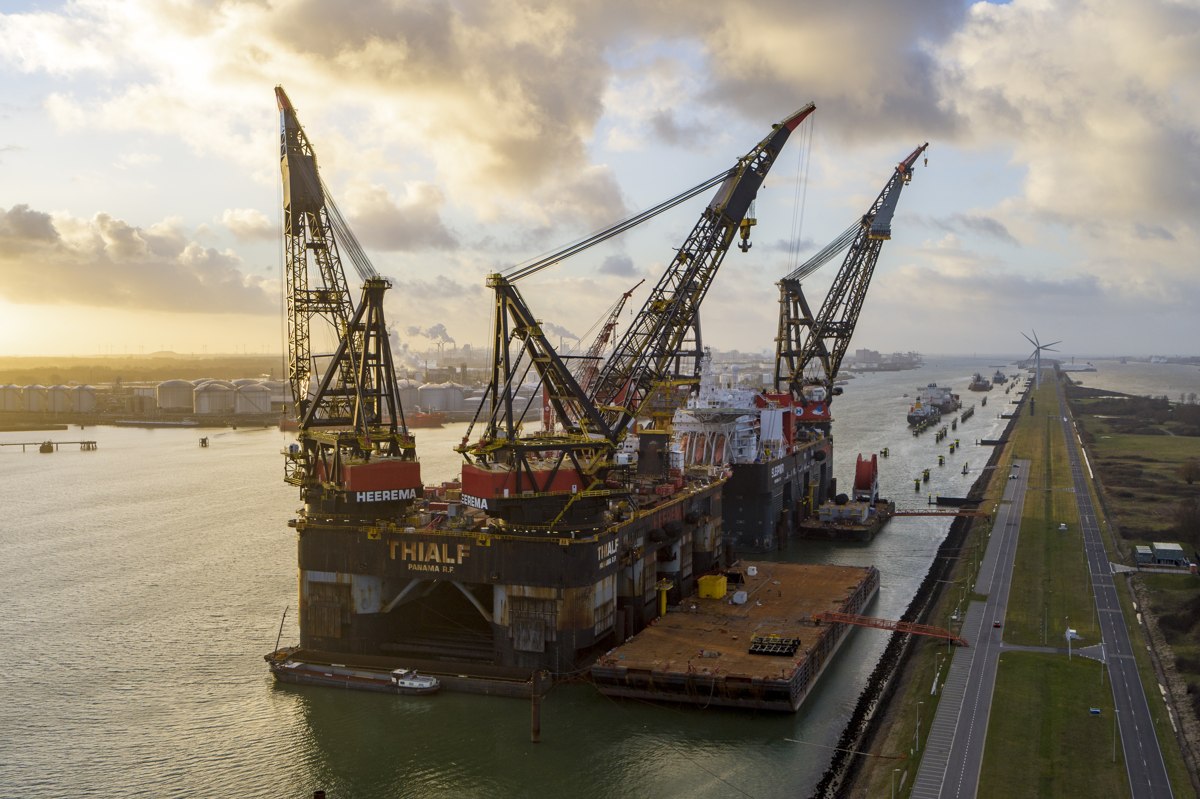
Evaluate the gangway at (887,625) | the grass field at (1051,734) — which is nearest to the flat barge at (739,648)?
the gangway at (887,625)

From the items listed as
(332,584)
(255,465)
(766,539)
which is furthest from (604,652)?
(255,465)

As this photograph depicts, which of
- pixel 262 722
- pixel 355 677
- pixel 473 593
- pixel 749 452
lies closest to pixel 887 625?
pixel 473 593

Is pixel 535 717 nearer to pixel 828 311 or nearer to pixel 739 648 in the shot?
pixel 739 648

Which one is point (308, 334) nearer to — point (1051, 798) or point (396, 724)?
point (396, 724)

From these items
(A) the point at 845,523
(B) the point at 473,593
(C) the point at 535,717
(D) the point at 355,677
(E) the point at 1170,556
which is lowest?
(C) the point at 535,717

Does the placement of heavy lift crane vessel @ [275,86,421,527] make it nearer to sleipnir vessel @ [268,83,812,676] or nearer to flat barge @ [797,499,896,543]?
sleipnir vessel @ [268,83,812,676]

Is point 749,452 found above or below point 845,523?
Result: above

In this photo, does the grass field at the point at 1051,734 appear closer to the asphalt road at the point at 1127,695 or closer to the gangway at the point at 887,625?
the asphalt road at the point at 1127,695

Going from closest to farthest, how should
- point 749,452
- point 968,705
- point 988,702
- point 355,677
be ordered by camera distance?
point 968,705 → point 988,702 → point 355,677 → point 749,452

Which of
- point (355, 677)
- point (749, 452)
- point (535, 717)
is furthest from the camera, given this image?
point (749, 452)
